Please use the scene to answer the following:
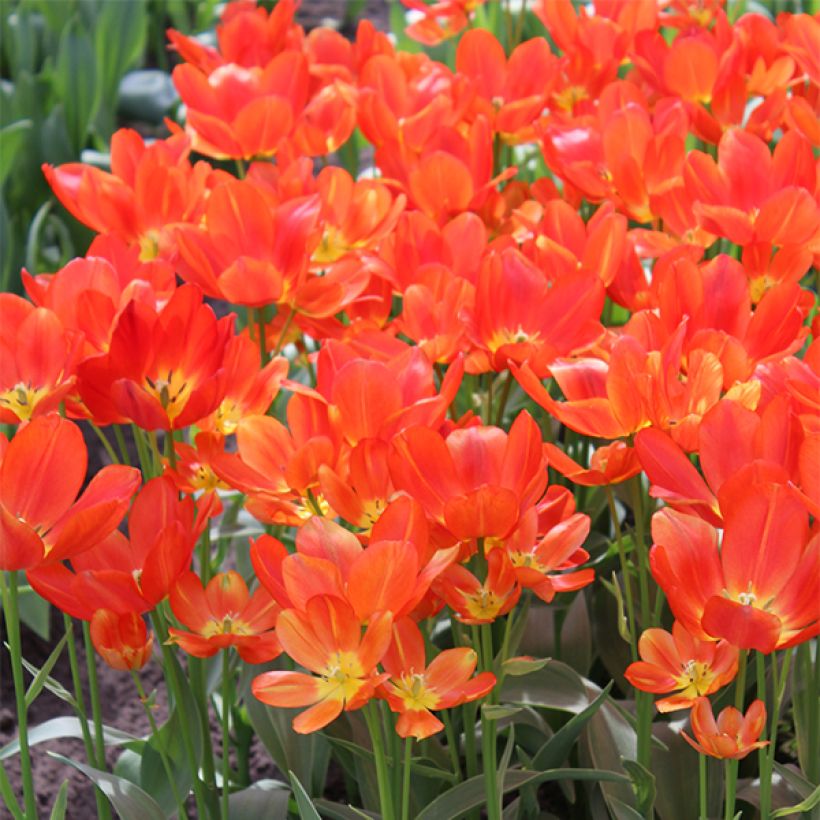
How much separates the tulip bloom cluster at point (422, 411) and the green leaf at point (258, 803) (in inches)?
2.0

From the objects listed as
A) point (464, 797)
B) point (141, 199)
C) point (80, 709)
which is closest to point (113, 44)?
point (141, 199)

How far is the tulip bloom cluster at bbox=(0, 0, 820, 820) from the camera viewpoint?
25.4 inches

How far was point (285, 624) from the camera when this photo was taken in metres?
0.62

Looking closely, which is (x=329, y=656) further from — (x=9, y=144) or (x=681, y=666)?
(x=9, y=144)

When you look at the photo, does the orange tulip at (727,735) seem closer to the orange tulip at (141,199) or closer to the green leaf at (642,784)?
the green leaf at (642,784)

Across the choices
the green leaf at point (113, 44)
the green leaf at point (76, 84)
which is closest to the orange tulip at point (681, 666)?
the green leaf at point (76, 84)

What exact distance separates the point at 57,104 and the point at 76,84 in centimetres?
8

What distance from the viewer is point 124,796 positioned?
87 cm


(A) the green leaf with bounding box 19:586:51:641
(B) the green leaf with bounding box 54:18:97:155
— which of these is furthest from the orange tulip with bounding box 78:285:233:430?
(B) the green leaf with bounding box 54:18:97:155

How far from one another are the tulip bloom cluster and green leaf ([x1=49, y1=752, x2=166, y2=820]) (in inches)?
1.4

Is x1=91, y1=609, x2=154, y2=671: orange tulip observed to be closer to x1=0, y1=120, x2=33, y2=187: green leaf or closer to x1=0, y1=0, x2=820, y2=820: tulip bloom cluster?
x1=0, y1=0, x2=820, y2=820: tulip bloom cluster

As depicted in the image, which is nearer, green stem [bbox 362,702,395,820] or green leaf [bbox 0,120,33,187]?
green stem [bbox 362,702,395,820]

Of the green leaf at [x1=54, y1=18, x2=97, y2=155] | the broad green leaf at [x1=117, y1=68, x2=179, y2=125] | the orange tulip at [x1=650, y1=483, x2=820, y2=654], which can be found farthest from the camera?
the broad green leaf at [x1=117, y1=68, x2=179, y2=125]

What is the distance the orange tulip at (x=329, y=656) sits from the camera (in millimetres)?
614
